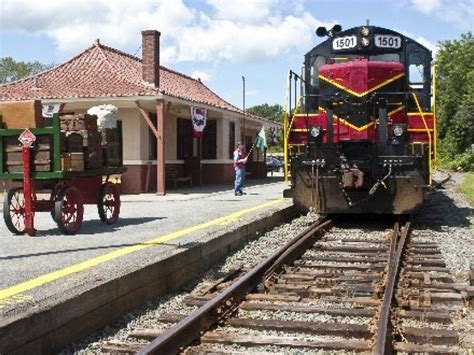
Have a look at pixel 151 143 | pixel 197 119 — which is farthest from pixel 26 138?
pixel 197 119

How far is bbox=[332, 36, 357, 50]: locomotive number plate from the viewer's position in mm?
12453

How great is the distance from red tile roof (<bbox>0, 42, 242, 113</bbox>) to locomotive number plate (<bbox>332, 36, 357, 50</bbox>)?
759 cm

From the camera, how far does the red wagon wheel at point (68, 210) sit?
9.70 meters

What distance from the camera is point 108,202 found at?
38.1 ft

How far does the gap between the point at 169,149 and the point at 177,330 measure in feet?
61.1

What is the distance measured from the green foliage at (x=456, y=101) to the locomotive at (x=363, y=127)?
3974cm

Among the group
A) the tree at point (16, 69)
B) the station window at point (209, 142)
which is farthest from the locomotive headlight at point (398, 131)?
the tree at point (16, 69)

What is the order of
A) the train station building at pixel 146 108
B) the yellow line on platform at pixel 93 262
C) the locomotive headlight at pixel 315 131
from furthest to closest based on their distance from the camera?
the train station building at pixel 146 108
the locomotive headlight at pixel 315 131
the yellow line on platform at pixel 93 262

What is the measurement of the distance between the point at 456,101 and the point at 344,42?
59.6m

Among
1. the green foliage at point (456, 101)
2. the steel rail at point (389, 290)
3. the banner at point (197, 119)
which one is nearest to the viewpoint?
the steel rail at point (389, 290)

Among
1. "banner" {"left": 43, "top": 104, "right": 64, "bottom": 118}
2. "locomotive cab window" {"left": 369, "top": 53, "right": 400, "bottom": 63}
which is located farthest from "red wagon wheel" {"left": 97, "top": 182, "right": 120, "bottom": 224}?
"banner" {"left": 43, "top": 104, "right": 64, "bottom": 118}

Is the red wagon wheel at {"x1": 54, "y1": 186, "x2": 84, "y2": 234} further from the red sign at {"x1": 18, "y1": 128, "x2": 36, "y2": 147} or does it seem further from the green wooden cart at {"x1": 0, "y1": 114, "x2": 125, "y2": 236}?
the red sign at {"x1": 18, "y1": 128, "x2": 36, "y2": 147}

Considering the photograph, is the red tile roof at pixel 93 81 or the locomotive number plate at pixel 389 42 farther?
the red tile roof at pixel 93 81

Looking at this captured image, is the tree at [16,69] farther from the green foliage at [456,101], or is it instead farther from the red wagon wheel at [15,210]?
the red wagon wheel at [15,210]
